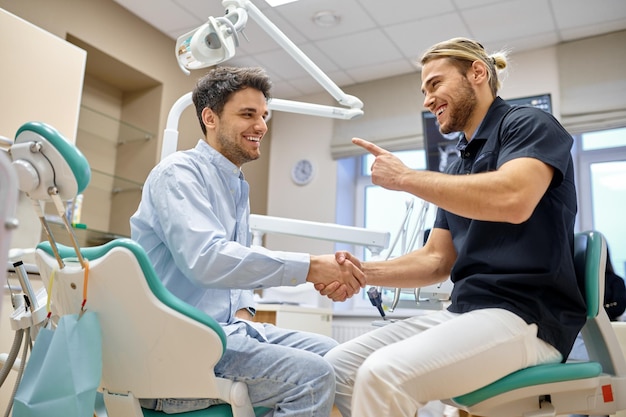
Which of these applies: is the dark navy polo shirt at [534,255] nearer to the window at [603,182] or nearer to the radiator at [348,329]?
the window at [603,182]

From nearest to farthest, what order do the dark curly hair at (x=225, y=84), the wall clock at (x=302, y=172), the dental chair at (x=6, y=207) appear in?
the dental chair at (x=6, y=207), the dark curly hair at (x=225, y=84), the wall clock at (x=302, y=172)

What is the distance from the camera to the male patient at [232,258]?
4.55 ft

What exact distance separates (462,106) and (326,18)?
290cm

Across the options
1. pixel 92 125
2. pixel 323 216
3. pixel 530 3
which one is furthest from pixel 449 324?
pixel 323 216

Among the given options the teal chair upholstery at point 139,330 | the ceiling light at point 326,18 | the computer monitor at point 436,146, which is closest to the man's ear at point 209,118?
the teal chair upholstery at point 139,330

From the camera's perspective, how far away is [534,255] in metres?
1.40

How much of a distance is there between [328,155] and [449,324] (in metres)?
4.32

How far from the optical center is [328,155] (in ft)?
18.3

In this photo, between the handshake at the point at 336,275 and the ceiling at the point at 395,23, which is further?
the ceiling at the point at 395,23

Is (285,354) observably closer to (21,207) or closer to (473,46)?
(473,46)

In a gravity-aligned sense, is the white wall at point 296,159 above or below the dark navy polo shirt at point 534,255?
above

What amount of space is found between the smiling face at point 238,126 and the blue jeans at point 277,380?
2.10 ft

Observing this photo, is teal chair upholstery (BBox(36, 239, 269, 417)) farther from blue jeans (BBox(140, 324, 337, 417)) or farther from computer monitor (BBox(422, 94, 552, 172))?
computer monitor (BBox(422, 94, 552, 172))

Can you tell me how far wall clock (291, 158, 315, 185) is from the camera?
5.64 m
